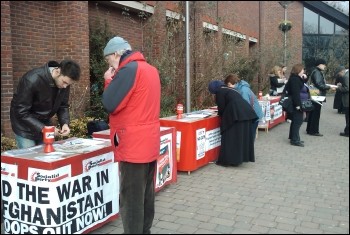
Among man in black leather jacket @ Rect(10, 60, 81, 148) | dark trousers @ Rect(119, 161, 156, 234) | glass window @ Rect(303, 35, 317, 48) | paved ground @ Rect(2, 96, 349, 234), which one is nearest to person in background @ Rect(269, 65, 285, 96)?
paved ground @ Rect(2, 96, 349, 234)

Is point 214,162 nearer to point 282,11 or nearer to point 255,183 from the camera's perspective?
point 255,183

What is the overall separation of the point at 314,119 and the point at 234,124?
12.6 feet

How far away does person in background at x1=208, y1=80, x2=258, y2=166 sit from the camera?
6184mm

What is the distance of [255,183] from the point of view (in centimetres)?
550

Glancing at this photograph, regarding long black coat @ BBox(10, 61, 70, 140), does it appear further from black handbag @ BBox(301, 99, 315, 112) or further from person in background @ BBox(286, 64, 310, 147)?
black handbag @ BBox(301, 99, 315, 112)

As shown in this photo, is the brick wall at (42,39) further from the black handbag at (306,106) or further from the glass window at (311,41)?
the glass window at (311,41)

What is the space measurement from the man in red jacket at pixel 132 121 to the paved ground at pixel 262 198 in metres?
0.78

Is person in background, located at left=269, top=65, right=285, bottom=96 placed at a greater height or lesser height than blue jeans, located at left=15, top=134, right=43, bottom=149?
greater

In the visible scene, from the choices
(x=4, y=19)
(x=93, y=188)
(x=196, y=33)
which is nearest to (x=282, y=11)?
(x=196, y=33)

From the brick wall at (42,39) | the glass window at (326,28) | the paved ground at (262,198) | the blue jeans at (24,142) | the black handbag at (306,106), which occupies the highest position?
the glass window at (326,28)

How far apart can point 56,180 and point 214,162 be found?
3853 millimetres

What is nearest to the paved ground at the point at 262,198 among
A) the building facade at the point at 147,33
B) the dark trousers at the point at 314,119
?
the dark trousers at the point at 314,119

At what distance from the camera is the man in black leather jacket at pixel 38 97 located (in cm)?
367

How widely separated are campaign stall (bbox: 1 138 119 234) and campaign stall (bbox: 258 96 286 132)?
691cm
